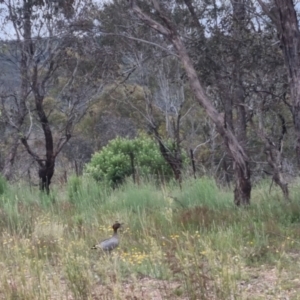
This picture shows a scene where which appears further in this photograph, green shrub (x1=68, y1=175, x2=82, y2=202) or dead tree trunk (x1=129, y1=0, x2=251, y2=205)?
green shrub (x1=68, y1=175, x2=82, y2=202)

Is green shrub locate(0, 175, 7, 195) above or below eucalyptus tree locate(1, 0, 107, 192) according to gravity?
below

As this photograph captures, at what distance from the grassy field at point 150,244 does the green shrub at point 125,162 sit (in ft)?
13.6

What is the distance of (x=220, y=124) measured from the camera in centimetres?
898

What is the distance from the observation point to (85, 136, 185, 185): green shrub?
53.8ft

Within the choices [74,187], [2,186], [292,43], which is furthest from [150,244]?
[2,186]

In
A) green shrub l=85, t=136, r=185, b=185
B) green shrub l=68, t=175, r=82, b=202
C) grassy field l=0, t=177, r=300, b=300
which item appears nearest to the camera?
grassy field l=0, t=177, r=300, b=300

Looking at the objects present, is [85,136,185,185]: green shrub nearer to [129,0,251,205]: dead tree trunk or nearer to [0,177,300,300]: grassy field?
[0,177,300,300]: grassy field

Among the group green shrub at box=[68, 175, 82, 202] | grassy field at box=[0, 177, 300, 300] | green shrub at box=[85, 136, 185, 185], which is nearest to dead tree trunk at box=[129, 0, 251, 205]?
grassy field at box=[0, 177, 300, 300]

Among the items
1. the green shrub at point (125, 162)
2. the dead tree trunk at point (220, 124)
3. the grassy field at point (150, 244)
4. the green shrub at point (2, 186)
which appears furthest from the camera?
the green shrub at point (125, 162)

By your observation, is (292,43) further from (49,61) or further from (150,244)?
(49,61)

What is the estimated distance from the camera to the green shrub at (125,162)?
53.8 ft

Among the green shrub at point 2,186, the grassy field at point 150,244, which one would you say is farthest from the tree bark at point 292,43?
the green shrub at point 2,186

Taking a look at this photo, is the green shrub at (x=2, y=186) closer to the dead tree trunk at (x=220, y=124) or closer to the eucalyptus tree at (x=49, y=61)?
the eucalyptus tree at (x=49, y=61)

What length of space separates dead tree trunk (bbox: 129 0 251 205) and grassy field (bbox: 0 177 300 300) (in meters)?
0.31
